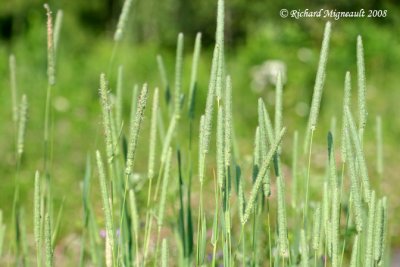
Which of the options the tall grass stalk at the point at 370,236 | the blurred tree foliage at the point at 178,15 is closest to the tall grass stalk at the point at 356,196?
the tall grass stalk at the point at 370,236

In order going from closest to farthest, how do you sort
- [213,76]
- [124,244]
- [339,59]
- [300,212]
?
1. [213,76]
2. [124,244]
3. [300,212]
4. [339,59]

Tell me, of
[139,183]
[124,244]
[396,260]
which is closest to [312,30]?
[396,260]

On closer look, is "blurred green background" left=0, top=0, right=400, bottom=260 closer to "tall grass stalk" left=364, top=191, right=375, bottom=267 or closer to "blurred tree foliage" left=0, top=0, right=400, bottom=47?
"blurred tree foliage" left=0, top=0, right=400, bottom=47

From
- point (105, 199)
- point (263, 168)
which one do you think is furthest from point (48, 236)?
point (263, 168)

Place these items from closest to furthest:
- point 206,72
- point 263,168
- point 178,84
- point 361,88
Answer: point 263,168
point 361,88
point 178,84
point 206,72

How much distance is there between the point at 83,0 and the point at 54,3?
2.72 meters

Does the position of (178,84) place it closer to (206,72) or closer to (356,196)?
(356,196)

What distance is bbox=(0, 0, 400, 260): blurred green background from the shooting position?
19.6 ft

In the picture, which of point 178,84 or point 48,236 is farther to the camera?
point 178,84

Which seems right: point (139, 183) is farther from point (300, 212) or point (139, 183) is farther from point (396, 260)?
point (396, 260)

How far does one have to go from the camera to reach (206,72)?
906 cm

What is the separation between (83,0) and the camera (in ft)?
46.6

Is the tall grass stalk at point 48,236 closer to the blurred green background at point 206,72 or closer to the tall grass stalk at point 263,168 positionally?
the tall grass stalk at point 263,168

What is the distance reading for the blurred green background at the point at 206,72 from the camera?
596cm
